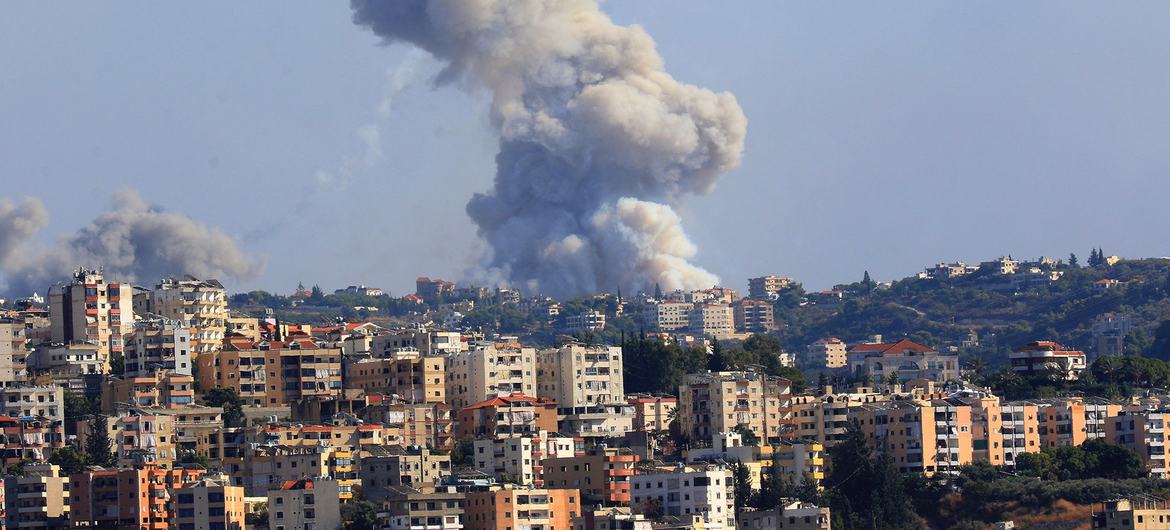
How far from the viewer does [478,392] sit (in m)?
77.5

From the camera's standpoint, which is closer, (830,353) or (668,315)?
(830,353)

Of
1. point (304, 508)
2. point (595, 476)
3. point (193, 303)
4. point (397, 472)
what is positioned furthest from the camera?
point (193, 303)

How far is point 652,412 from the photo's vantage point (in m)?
78.1

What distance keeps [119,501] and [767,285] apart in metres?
103

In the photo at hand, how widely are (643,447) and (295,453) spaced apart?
421 inches

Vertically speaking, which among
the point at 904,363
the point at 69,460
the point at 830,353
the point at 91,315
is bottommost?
the point at 69,460

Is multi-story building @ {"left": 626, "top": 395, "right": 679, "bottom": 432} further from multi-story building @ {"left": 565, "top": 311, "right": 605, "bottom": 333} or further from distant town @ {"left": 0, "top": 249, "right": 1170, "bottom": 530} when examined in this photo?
multi-story building @ {"left": 565, "top": 311, "right": 605, "bottom": 333}

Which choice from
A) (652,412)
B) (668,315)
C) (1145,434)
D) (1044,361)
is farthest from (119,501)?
(668,315)

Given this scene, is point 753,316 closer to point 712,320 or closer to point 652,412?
point 712,320

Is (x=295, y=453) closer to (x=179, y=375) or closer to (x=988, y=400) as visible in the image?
(x=179, y=375)

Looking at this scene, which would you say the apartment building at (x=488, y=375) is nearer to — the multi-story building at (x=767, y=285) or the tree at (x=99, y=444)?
the tree at (x=99, y=444)

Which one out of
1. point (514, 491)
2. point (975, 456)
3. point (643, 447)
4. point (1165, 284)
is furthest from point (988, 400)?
point (1165, 284)

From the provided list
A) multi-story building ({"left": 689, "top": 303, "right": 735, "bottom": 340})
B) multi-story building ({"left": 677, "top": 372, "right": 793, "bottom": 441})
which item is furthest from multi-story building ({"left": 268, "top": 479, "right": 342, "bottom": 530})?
multi-story building ({"left": 689, "top": 303, "right": 735, "bottom": 340})

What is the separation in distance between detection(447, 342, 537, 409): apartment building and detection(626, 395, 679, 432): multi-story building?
304 centimetres
